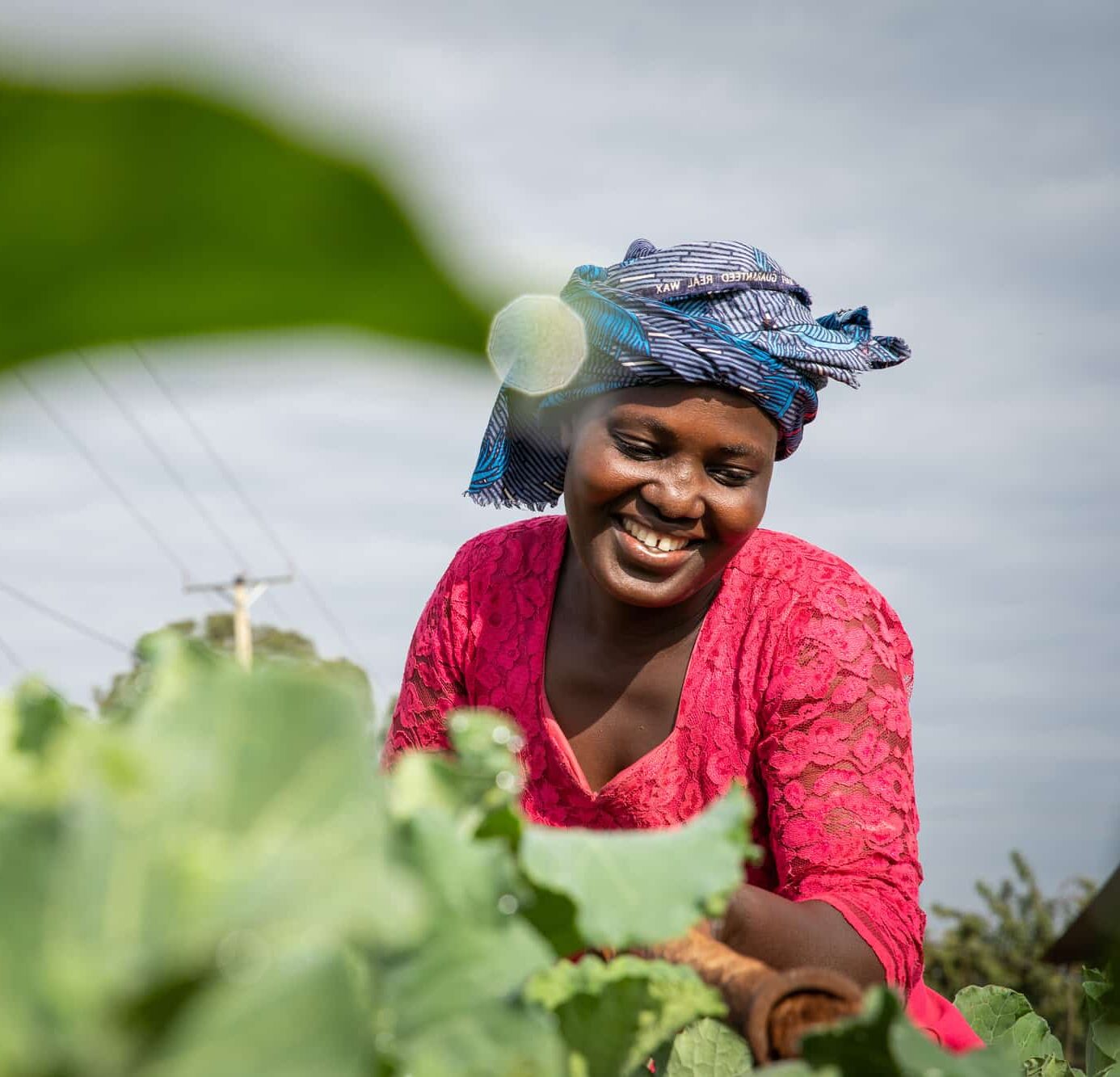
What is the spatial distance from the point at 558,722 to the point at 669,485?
26.7 inches

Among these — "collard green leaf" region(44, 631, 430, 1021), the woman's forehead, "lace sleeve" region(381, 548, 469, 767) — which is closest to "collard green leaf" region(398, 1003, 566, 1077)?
"collard green leaf" region(44, 631, 430, 1021)

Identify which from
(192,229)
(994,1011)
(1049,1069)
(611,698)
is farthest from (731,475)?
(192,229)

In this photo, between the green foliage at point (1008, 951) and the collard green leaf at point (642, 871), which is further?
the green foliage at point (1008, 951)

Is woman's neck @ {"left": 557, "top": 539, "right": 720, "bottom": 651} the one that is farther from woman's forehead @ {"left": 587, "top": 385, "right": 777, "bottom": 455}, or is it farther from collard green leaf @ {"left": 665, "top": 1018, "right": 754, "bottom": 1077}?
collard green leaf @ {"left": 665, "top": 1018, "right": 754, "bottom": 1077}

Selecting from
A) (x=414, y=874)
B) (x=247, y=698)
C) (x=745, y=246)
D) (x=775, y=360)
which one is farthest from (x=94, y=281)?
(x=745, y=246)

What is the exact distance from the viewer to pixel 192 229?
26cm

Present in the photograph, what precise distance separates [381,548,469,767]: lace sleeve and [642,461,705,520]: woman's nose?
68 cm

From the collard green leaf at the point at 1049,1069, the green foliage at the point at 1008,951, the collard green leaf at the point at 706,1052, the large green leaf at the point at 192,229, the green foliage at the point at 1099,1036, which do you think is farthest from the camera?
the green foliage at the point at 1008,951

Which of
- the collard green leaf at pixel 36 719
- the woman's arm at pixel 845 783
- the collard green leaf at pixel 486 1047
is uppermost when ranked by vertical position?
the woman's arm at pixel 845 783

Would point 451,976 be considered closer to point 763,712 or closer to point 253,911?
point 253,911

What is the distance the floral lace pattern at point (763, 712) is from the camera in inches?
95.7

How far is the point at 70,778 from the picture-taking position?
1.41 feet

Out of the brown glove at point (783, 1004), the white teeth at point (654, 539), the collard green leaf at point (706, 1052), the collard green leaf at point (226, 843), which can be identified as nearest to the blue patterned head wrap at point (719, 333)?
the white teeth at point (654, 539)

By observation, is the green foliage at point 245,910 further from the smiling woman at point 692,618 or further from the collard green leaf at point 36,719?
the smiling woman at point 692,618
